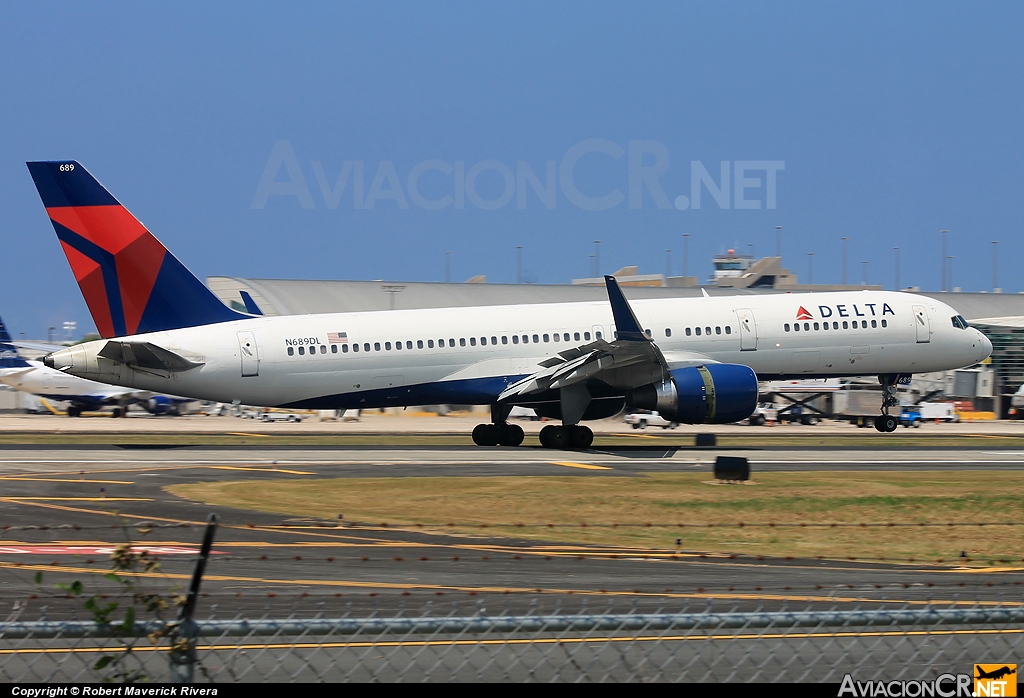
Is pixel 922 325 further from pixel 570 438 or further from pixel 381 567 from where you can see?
pixel 381 567

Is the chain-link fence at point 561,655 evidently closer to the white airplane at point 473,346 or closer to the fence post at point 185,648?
Answer: the fence post at point 185,648

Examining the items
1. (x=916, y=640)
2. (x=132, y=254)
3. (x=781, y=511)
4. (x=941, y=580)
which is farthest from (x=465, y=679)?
(x=132, y=254)

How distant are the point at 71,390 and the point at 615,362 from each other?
46680 millimetres

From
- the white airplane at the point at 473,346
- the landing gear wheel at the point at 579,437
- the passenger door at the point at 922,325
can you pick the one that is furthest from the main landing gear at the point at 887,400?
the landing gear wheel at the point at 579,437

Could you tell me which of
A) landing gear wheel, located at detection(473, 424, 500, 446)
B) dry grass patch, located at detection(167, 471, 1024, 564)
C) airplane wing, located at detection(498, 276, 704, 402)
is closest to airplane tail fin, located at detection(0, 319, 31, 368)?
landing gear wheel, located at detection(473, 424, 500, 446)

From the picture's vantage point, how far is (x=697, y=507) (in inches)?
789

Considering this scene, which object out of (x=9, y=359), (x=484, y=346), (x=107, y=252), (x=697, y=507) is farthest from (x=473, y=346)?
(x=9, y=359)

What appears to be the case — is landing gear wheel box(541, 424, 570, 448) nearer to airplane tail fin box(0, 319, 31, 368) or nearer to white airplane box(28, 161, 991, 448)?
white airplane box(28, 161, 991, 448)

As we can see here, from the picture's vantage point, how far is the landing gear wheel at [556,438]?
34.2 meters

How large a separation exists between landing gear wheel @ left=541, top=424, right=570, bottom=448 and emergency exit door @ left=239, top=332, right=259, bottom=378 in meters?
9.18

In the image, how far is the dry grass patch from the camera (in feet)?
54.1

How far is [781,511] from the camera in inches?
774

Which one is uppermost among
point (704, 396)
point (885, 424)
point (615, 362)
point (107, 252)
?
point (107, 252)

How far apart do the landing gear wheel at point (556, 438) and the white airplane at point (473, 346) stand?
0.05 metres
